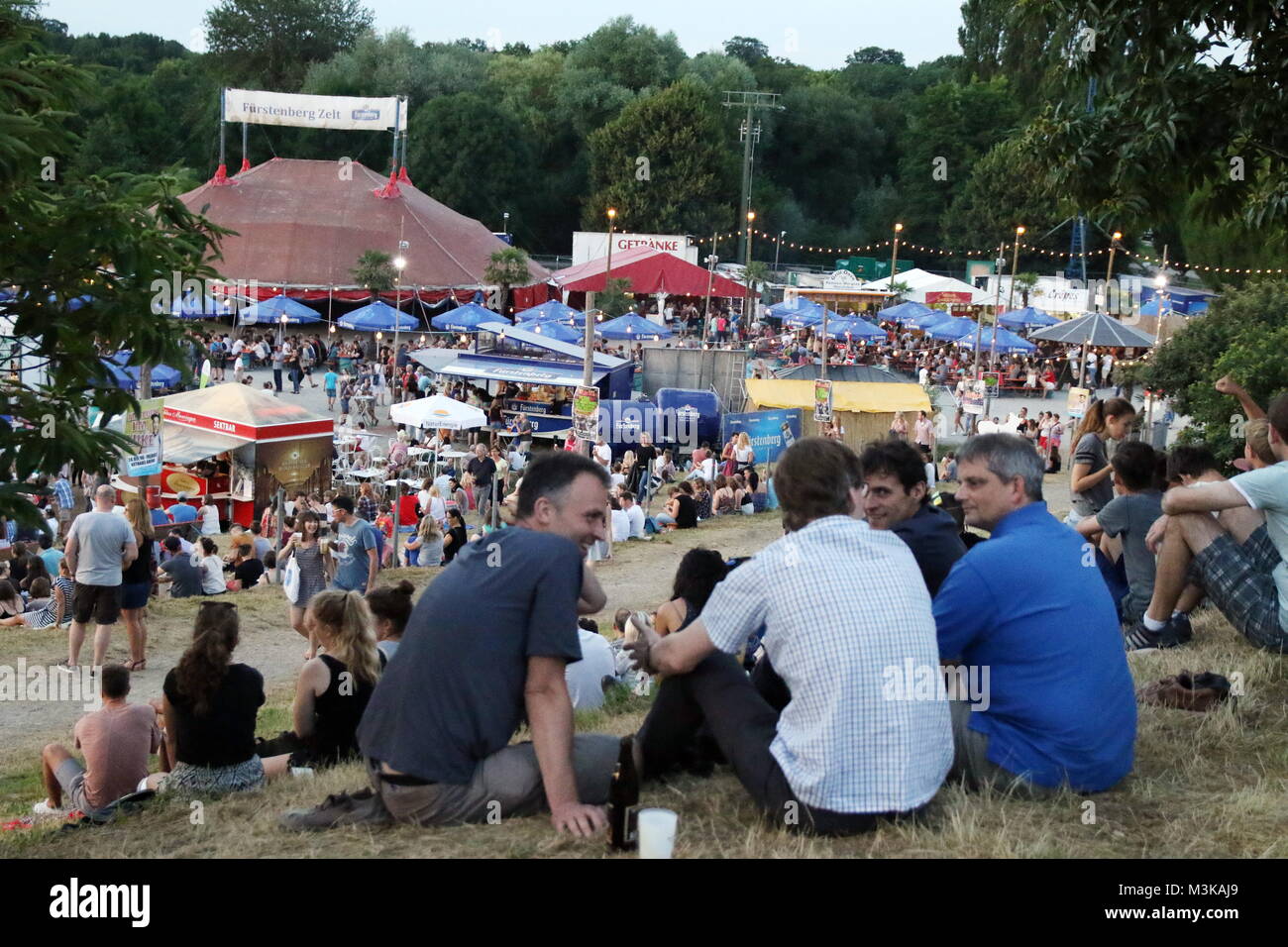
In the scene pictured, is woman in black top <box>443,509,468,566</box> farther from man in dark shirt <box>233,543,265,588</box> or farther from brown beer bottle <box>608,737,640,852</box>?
brown beer bottle <box>608,737,640,852</box>

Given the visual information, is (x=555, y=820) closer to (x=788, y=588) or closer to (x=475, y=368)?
(x=788, y=588)

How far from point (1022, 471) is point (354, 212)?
42612 millimetres

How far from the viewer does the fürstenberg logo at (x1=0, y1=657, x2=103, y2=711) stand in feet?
30.1

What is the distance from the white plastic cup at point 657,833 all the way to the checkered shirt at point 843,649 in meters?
0.34

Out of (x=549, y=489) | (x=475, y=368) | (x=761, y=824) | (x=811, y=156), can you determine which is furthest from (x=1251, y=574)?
(x=811, y=156)

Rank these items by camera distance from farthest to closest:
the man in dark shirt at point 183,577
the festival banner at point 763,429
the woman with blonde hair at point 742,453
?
1. the festival banner at point 763,429
2. the woman with blonde hair at point 742,453
3. the man in dark shirt at point 183,577

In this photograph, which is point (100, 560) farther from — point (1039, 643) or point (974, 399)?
point (974, 399)

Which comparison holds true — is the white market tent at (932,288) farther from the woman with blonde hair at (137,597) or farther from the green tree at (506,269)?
the woman with blonde hair at (137,597)

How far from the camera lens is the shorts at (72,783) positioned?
18.2 feet

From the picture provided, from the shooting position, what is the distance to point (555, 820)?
11.4ft

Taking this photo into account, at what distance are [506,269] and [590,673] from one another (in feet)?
123

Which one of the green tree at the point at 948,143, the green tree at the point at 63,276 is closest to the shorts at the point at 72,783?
the green tree at the point at 63,276

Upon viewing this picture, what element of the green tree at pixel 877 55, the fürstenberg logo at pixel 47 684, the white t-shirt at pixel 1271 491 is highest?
the green tree at pixel 877 55
